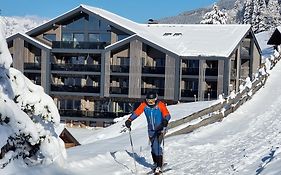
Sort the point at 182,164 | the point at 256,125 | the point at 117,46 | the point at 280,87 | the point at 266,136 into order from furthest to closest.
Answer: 1. the point at 117,46
2. the point at 280,87
3. the point at 256,125
4. the point at 266,136
5. the point at 182,164

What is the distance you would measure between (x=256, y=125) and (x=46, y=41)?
33.1 metres

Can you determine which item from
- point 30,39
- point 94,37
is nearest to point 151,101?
point 94,37

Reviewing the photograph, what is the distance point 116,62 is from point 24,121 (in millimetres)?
37780

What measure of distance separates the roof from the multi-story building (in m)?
0.08

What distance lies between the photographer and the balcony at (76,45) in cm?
4578

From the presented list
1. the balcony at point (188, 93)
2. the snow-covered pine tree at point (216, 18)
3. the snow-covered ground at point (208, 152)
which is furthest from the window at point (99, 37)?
the snow-covered pine tree at point (216, 18)

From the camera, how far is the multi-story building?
43.3 metres

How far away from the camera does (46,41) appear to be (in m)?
47.6

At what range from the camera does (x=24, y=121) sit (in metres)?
8.17

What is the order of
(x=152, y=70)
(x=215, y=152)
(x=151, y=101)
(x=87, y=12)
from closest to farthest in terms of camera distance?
(x=151, y=101)
(x=215, y=152)
(x=152, y=70)
(x=87, y=12)

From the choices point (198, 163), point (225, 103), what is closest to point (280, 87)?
point (225, 103)

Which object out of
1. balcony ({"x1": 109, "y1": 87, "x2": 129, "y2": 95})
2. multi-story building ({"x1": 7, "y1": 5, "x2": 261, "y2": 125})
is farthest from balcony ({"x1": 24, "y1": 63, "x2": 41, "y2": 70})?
balcony ({"x1": 109, "y1": 87, "x2": 129, "y2": 95})

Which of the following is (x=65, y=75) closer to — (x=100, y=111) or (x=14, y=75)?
(x=100, y=111)

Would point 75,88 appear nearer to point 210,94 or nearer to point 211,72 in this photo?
point 210,94
